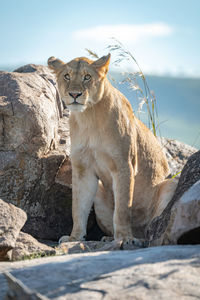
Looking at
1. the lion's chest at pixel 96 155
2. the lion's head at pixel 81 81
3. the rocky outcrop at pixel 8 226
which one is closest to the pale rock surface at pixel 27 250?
the rocky outcrop at pixel 8 226

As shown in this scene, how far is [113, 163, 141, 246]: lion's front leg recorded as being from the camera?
5.87 meters

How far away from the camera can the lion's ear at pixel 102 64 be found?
5824 mm

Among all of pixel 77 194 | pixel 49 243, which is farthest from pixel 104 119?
Result: pixel 49 243

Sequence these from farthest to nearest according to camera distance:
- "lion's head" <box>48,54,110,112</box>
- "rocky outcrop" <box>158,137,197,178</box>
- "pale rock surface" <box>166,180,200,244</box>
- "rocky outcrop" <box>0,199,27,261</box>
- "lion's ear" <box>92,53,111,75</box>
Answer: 1. "rocky outcrop" <box>158,137,197,178</box>
2. "lion's ear" <box>92,53,111,75</box>
3. "lion's head" <box>48,54,110,112</box>
4. "rocky outcrop" <box>0,199,27,261</box>
5. "pale rock surface" <box>166,180,200,244</box>

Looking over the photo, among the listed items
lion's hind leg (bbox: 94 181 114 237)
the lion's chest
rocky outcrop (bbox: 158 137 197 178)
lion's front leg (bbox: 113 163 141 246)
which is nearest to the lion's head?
the lion's chest

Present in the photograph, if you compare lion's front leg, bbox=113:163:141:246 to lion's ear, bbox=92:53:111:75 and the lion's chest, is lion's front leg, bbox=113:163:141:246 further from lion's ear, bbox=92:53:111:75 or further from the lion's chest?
lion's ear, bbox=92:53:111:75

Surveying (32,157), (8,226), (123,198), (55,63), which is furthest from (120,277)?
(32,157)

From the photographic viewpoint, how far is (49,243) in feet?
22.1

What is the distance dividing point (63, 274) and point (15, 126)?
4.01m

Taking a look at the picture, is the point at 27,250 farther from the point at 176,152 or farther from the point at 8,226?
the point at 176,152

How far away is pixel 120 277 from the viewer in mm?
2832

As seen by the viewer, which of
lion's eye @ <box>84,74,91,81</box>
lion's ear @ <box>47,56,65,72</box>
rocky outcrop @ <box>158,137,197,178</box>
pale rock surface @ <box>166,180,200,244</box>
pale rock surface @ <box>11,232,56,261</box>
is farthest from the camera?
rocky outcrop @ <box>158,137,197,178</box>

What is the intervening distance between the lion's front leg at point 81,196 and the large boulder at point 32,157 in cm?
79

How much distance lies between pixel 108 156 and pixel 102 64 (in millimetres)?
1113
